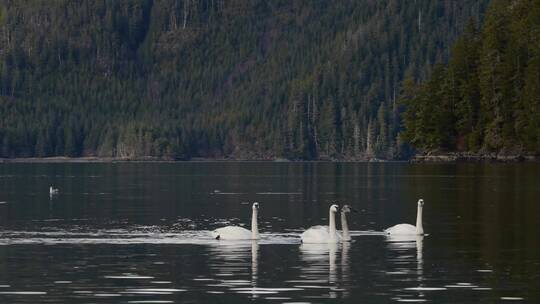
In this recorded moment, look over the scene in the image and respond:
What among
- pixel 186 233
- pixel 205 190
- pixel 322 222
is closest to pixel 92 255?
pixel 186 233

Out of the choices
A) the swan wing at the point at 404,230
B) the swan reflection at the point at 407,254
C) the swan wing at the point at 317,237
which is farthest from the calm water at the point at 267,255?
the swan wing at the point at 404,230

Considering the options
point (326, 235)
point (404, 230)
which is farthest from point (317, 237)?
point (404, 230)

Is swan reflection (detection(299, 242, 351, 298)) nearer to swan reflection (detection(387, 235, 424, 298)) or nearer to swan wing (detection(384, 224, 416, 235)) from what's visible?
swan reflection (detection(387, 235, 424, 298))

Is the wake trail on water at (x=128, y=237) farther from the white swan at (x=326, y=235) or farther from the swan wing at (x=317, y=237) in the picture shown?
the white swan at (x=326, y=235)

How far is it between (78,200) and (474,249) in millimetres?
53154

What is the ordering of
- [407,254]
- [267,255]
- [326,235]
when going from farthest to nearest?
[326,235], [407,254], [267,255]

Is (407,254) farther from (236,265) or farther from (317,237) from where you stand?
(236,265)

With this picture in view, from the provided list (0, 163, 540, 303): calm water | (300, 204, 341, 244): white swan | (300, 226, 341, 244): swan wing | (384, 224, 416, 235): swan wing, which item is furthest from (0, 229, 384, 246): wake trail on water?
(384, 224, 416, 235): swan wing

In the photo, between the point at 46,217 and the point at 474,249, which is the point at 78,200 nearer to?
the point at 46,217

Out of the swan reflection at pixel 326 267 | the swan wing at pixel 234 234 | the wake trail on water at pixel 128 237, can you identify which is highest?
the swan wing at pixel 234 234

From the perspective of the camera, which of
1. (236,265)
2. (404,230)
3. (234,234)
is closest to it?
(236,265)

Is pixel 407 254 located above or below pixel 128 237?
below

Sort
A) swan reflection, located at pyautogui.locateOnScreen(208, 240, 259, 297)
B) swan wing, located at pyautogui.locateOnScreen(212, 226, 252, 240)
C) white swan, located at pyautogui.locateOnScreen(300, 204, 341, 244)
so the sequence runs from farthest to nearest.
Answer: swan wing, located at pyautogui.locateOnScreen(212, 226, 252, 240), white swan, located at pyautogui.locateOnScreen(300, 204, 341, 244), swan reflection, located at pyautogui.locateOnScreen(208, 240, 259, 297)

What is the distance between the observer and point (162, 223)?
71875 mm
